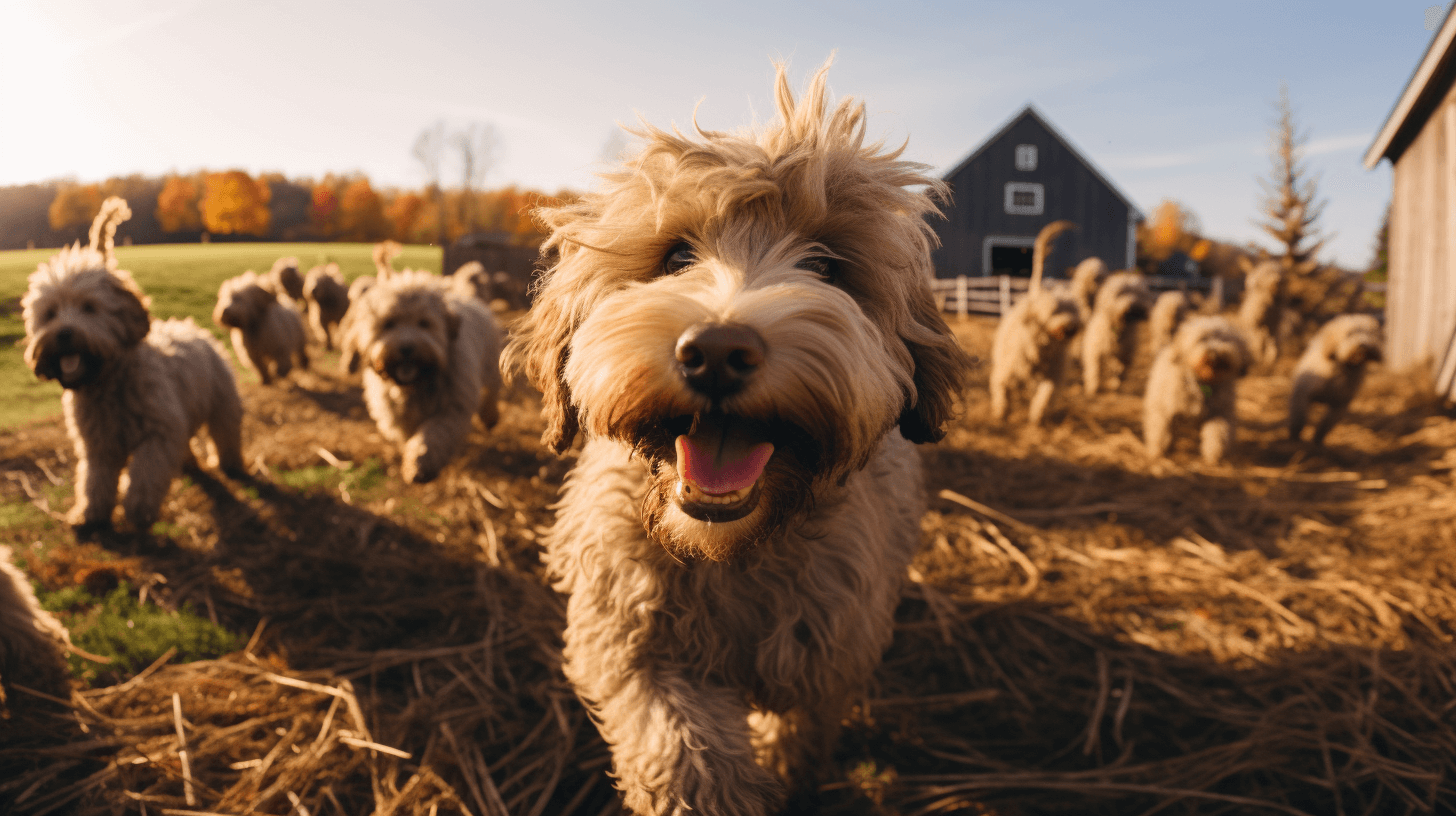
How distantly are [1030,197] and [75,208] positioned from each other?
106ft

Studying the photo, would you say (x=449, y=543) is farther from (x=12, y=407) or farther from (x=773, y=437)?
(x=773, y=437)

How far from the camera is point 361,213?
25.2ft

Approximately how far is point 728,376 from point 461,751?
A: 93.1 inches

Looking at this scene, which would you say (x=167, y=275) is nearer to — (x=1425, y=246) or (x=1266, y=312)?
(x=1425, y=246)

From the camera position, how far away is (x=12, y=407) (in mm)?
4871

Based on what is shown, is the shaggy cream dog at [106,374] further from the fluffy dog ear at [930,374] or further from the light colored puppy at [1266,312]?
the light colored puppy at [1266,312]

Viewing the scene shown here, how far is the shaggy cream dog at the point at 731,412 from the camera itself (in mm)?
1757

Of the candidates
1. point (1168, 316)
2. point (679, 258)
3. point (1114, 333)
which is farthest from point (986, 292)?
point (679, 258)


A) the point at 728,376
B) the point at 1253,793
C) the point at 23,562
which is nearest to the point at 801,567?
the point at 728,376

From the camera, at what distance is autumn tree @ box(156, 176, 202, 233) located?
544cm

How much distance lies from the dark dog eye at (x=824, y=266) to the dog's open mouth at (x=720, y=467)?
0.62 m

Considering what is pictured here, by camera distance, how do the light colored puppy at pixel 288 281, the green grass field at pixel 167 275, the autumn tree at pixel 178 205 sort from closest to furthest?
1. the green grass field at pixel 167 275
2. the autumn tree at pixel 178 205
3. the light colored puppy at pixel 288 281

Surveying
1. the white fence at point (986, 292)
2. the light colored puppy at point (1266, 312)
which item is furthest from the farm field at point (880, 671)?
the white fence at point (986, 292)

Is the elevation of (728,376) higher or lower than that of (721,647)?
higher
